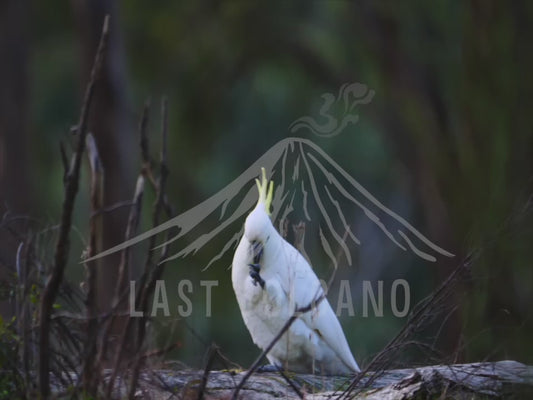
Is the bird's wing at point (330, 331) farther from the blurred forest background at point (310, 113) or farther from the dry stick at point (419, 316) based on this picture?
the dry stick at point (419, 316)

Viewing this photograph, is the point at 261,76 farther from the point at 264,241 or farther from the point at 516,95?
the point at 264,241

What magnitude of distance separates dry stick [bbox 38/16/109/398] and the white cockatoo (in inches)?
65.5

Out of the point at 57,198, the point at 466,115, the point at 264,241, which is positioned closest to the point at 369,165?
the point at 57,198

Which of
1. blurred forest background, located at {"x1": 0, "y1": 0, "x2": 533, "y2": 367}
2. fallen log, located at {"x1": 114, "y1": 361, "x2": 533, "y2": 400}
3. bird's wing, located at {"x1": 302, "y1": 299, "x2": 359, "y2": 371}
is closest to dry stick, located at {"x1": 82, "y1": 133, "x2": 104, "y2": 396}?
fallen log, located at {"x1": 114, "y1": 361, "x2": 533, "y2": 400}

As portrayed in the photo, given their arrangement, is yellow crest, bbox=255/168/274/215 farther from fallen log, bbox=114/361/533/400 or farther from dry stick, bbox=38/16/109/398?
dry stick, bbox=38/16/109/398

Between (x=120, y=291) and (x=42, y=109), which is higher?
(x=42, y=109)

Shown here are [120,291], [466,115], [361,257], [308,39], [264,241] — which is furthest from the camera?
[361,257]

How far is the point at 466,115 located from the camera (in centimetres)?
887

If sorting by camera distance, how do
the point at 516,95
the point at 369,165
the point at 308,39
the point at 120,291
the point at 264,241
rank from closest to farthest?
the point at 120,291 → the point at 264,241 → the point at 516,95 → the point at 308,39 → the point at 369,165

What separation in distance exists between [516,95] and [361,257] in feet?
24.1

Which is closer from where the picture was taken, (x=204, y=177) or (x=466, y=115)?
(x=466, y=115)

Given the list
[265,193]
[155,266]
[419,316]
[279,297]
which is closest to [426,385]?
[419,316]

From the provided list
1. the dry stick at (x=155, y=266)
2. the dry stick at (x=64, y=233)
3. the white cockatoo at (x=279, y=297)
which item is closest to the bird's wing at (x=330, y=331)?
the white cockatoo at (x=279, y=297)

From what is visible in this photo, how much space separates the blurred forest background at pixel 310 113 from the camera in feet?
22.4
